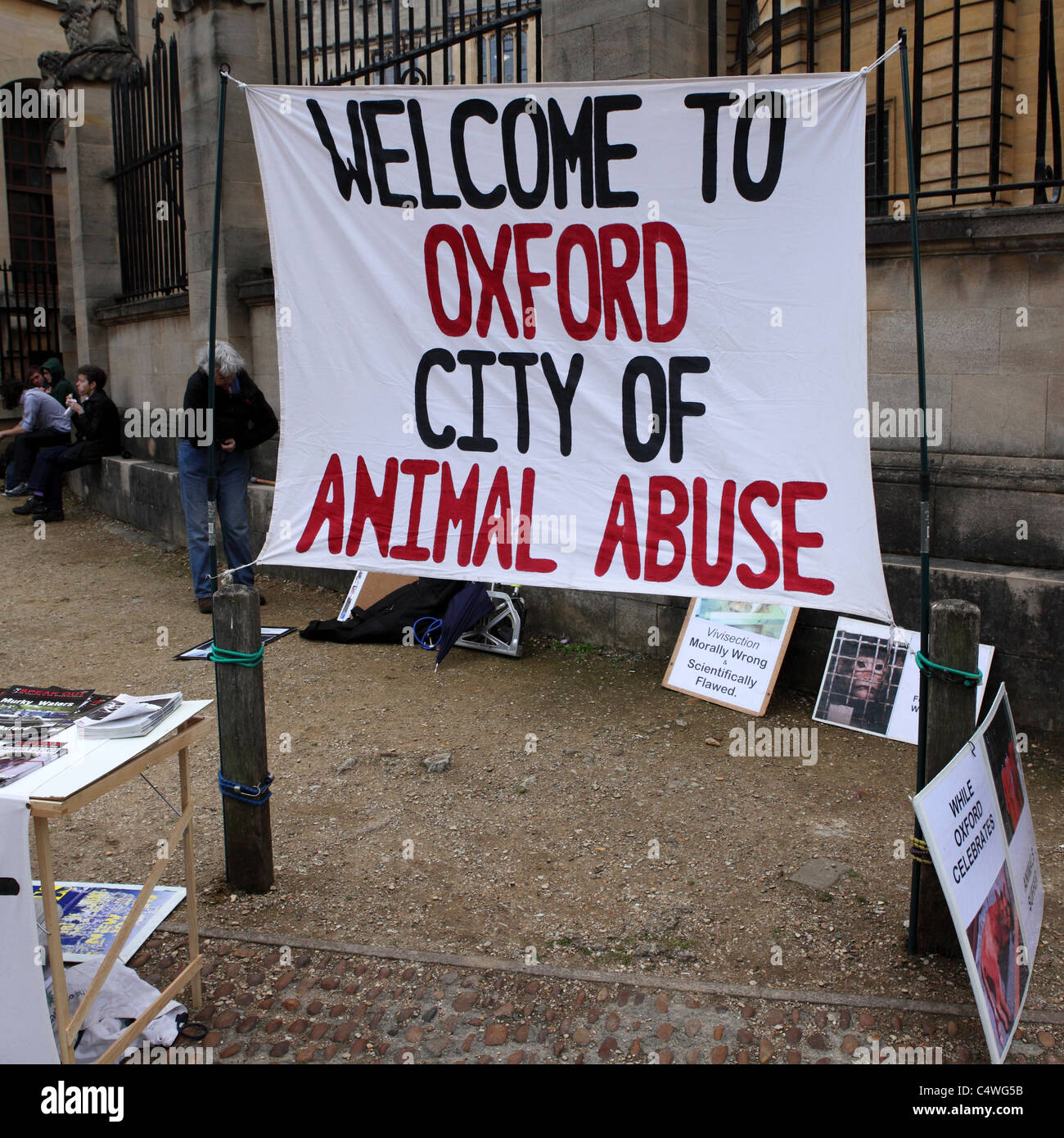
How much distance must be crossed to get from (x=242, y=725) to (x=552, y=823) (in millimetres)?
1573

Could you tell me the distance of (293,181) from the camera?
140 inches

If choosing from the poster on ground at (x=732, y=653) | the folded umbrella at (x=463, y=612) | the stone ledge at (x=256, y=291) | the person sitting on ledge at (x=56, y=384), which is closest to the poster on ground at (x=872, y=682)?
the poster on ground at (x=732, y=653)

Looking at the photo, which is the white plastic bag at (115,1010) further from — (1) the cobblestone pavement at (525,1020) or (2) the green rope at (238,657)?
(2) the green rope at (238,657)

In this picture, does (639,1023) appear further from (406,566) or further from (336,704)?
(336,704)

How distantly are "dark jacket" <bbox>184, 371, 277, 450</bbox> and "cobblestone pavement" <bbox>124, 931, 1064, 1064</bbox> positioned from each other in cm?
517

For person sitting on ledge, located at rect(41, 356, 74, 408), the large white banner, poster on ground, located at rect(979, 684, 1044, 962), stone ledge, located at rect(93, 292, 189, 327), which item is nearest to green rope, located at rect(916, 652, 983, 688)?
poster on ground, located at rect(979, 684, 1044, 962)

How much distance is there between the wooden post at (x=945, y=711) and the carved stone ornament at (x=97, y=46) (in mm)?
12998

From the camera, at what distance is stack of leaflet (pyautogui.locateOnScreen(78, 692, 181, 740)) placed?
312 cm

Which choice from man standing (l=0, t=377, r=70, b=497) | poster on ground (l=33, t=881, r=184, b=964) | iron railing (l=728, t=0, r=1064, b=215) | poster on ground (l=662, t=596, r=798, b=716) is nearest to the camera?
poster on ground (l=33, t=881, r=184, b=964)

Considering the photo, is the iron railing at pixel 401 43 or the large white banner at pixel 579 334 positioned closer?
the large white banner at pixel 579 334

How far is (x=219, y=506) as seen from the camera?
27.7 feet

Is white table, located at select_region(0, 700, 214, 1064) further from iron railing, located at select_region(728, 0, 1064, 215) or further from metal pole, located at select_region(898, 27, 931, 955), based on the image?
iron railing, located at select_region(728, 0, 1064, 215)

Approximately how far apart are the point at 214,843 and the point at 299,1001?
135cm

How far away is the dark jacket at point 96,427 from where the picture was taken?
12.7 meters
